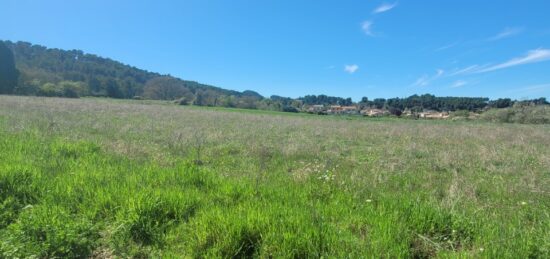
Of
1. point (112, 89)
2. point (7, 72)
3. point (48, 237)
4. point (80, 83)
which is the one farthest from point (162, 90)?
point (48, 237)

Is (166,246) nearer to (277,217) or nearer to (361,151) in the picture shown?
(277,217)

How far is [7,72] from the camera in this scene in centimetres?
9025

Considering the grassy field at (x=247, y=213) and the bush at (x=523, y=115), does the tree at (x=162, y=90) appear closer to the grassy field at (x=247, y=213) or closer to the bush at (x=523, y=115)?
the bush at (x=523, y=115)

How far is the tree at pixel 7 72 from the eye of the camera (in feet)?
249

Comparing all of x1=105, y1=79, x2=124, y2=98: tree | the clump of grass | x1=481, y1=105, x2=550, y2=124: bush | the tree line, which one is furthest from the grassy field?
x1=105, y1=79, x2=124, y2=98: tree

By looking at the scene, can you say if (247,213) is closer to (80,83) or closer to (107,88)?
(80,83)

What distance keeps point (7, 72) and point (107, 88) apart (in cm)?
3171

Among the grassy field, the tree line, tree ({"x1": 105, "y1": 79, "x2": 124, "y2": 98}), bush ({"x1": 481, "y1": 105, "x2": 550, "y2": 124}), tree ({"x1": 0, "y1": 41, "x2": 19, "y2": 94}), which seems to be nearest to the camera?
the grassy field

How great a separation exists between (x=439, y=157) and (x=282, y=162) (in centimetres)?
552

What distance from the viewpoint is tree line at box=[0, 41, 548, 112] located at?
82.6 m

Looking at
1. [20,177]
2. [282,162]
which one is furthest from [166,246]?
[282,162]

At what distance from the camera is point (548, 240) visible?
3074 millimetres

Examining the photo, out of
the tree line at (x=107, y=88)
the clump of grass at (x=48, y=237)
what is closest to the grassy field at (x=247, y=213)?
the clump of grass at (x=48, y=237)

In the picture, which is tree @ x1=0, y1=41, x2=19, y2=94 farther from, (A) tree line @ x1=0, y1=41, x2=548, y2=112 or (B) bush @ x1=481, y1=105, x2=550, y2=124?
(B) bush @ x1=481, y1=105, x2=550, y2=124
